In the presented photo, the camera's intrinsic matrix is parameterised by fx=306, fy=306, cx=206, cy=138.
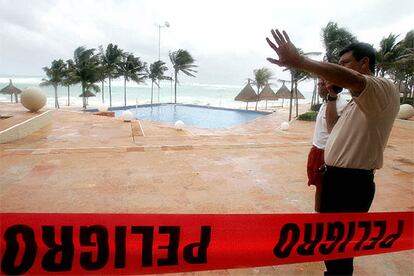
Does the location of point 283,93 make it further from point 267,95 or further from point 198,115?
point 198,115

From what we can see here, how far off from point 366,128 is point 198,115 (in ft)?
92.8

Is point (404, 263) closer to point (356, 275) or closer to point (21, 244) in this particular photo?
point (356, 275)

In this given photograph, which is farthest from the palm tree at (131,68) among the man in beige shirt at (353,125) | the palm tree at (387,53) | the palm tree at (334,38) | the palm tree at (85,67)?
the man in beige shirt at (353,125)

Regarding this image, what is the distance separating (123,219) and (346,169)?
145 centimetres

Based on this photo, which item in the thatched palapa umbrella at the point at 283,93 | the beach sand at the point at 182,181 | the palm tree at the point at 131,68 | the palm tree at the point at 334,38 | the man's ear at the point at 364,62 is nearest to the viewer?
the man's ear at the point at 364,62

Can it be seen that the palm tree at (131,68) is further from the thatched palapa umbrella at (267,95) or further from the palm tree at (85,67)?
the thatched palapa umbrella at (267,95)

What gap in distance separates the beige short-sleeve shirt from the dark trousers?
7cm

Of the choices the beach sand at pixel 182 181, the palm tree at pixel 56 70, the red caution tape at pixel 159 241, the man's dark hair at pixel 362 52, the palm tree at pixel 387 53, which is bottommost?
the beach sand at pixel 182 181

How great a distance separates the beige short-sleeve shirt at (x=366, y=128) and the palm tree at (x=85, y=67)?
31.4 metres

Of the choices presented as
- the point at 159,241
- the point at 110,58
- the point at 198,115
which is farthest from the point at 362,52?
the point at 110,58

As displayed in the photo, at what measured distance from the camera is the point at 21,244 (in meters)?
1.62

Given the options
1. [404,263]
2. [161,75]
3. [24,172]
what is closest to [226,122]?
[161,75]

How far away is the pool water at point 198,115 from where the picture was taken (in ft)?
84.1

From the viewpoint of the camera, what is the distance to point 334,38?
23.1 meters
